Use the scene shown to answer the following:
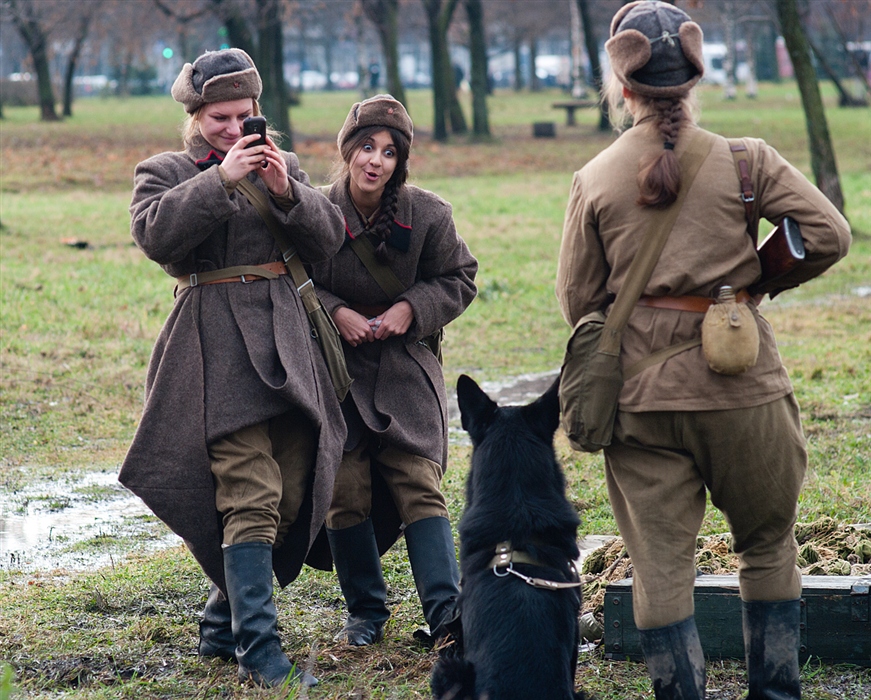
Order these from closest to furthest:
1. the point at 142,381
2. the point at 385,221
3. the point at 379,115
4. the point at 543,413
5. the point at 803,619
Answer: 1. the point at 543,413
2. the point at 803,619
3. the point at 379,115
4. the point at 385,221
5. the point at 142,381

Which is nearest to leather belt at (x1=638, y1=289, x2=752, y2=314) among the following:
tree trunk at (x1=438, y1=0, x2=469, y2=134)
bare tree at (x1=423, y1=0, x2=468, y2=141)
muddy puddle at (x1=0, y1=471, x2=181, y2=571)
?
muddy puddle at (x1=0, y1=471, x2=181, y2=571)

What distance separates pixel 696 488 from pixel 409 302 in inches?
55.9

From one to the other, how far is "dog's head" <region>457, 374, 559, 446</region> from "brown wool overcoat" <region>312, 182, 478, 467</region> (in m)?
0.66

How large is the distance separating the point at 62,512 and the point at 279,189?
117 inches

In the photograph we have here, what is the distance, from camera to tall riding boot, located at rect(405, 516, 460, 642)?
420cm

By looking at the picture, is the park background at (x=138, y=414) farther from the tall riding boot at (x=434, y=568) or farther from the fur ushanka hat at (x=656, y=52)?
the fur ushanka hat at (x=656, y=52)

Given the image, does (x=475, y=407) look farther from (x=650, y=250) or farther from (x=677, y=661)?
(x=677, y=661)

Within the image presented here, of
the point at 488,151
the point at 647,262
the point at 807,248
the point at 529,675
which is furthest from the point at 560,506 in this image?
the point at 488,151

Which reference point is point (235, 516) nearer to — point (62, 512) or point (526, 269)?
point (62, 512)

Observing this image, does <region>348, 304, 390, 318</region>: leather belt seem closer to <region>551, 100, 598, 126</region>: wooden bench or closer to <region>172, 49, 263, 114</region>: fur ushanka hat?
<region>172, 49, 263, 114</region>: fur ushanka hat

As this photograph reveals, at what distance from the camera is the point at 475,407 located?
3.61m

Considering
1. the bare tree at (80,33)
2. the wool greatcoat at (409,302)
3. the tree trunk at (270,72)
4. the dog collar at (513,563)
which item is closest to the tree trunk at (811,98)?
the wool greatcoat at (409,302)

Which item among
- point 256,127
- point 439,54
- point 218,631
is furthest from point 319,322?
point 439,54

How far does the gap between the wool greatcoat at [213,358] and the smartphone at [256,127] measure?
0.61 ft
